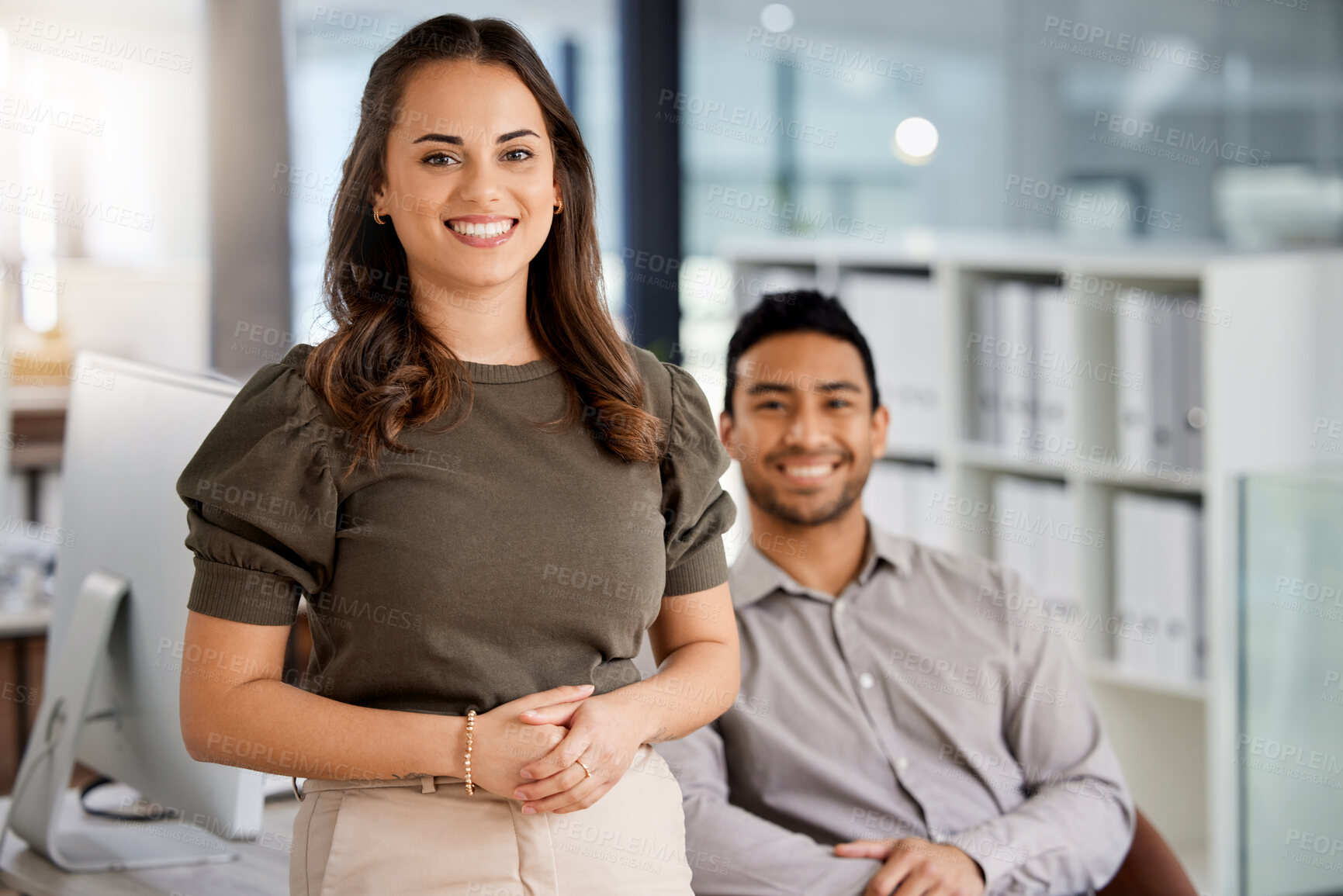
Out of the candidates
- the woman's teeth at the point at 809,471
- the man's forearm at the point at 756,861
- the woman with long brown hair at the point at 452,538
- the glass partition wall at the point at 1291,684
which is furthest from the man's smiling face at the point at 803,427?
the glass partition wall at the point at 1291,684

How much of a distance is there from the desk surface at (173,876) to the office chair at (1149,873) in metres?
1.12

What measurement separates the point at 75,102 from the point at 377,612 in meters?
4.72

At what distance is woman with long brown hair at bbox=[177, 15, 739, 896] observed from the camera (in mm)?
1162

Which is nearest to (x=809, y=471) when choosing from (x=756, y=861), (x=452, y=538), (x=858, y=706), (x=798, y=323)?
(x=798, y=323)

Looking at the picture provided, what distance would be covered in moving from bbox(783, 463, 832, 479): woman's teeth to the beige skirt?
2.51ft

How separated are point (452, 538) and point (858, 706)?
33.5 inches

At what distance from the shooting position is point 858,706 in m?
1.85

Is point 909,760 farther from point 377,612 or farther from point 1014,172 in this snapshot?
point 1014,172

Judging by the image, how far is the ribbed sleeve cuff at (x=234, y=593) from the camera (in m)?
1.15

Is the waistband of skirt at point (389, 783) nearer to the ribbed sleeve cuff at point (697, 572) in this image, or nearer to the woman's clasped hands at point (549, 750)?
the woman's clasped hands at point (549, 750)

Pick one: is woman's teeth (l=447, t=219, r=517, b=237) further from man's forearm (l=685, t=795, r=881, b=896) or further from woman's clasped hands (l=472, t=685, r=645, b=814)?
man's forearm (l=685, t=795, r=881, b=896)

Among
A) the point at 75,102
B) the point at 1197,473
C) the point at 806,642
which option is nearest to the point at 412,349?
the point at 806,642

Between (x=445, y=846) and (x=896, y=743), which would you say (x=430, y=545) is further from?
(x=896, y=743)

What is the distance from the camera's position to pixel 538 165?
1273 mm
